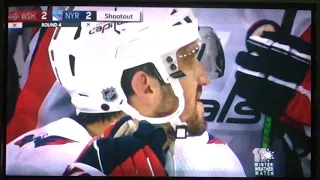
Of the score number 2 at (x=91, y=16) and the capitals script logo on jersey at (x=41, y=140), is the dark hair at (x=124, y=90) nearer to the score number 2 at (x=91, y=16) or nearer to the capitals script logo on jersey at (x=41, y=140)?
the capitals script logo on jersey at (x=41, y=140)

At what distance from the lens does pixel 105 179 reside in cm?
165

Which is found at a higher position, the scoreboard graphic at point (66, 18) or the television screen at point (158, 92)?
the scoreboard graphic at point (66, 18)

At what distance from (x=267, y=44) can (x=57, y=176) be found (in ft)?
2.93

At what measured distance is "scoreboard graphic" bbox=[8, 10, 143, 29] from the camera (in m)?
1.70

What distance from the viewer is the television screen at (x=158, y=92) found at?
5.48ft

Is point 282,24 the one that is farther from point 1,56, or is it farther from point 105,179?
point 1,56

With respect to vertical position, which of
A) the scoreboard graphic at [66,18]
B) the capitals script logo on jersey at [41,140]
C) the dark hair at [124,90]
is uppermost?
the scoreboard graphic at [66,18]

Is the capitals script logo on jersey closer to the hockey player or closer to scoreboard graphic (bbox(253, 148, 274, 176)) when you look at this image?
the hockey player

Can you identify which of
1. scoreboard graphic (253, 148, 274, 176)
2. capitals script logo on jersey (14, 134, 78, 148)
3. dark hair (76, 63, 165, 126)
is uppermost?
dark hair (76, 63, 165, 126)

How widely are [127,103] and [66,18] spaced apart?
38 cm

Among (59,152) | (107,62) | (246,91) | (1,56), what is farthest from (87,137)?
(246,91)

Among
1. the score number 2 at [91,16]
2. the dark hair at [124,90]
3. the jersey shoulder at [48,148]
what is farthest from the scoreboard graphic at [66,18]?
the jersey shoulder at [48,148]

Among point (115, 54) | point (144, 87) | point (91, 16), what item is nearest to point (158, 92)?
point (144, 87)

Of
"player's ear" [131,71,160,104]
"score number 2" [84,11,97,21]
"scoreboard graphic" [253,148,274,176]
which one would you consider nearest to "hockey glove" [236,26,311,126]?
"scoreboard graphic" [253,148,274,176]
